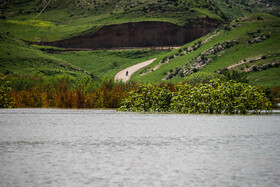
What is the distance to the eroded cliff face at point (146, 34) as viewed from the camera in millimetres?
120000

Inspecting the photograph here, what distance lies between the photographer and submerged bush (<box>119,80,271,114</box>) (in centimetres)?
2447

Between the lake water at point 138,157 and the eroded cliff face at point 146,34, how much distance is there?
10717 centimetres

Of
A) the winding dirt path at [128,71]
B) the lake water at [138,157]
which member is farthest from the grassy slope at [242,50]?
→ the lake water at [138,157]

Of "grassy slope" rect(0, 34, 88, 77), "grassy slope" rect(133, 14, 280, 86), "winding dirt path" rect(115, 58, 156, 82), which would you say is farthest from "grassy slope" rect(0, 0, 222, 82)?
"grassy slope" rect(133, 14, 280, 86)

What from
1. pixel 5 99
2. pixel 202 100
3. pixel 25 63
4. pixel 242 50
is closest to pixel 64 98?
pixel 5 99

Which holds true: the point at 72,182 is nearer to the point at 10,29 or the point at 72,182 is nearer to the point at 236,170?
the point at 236,170

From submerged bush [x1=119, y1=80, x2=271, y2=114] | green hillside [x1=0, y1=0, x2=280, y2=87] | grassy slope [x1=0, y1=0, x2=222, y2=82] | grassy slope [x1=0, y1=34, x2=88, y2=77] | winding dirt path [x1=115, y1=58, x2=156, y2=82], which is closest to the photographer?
submerged bush [x1=119, y1=80, x2=271, y2=114]

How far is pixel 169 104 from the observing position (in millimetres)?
26281

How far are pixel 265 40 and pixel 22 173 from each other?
7446 centimetres

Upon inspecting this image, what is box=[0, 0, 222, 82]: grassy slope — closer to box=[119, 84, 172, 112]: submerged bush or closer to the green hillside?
the green hillside

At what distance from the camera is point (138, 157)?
9219mm

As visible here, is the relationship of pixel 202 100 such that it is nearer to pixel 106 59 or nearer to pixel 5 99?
pixel 5 99

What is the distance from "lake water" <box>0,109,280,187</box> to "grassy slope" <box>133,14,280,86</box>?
Answer: 157 ft

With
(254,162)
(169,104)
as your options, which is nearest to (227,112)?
(169,104)
